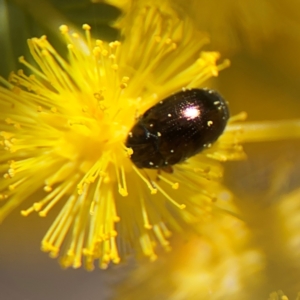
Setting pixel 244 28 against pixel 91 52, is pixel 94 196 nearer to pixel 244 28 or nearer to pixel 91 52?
pixel 91 52

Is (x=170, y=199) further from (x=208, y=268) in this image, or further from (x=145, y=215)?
(x=208, y=268)

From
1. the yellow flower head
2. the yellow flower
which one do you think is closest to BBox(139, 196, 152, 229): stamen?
the yellow flower head

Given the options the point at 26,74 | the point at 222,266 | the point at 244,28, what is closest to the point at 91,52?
the point at 26,74

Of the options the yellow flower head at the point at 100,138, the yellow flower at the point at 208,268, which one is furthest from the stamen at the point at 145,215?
the yellow flower at the point at 208,268

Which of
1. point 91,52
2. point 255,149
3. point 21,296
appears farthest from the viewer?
point 255,149

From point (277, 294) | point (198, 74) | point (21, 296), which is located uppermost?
point (198, 74)
